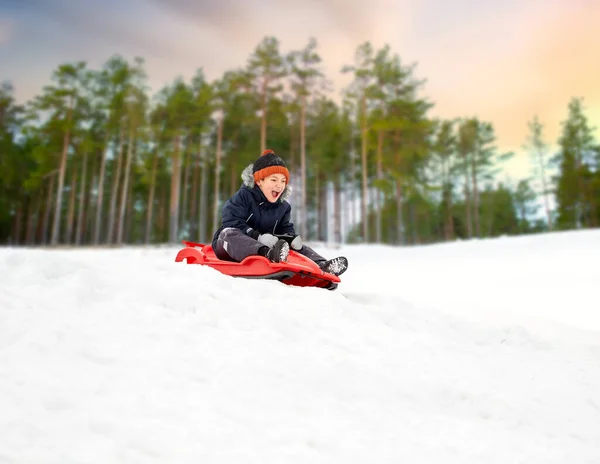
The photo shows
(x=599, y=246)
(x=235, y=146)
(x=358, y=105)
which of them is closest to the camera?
(x=599, y=246)

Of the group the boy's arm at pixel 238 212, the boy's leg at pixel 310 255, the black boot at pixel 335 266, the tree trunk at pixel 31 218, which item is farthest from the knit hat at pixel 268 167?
the tree trunk at pixel 31 218

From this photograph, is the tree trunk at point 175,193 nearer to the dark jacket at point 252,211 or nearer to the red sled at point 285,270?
the dark jacket at point 252,211

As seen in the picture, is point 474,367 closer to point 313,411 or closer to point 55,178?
point 313,411

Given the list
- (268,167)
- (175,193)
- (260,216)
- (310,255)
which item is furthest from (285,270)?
(175,193)

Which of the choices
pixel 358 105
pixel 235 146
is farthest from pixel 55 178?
pixel 358 105

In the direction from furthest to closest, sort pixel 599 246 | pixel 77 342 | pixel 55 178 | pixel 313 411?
pixel 55 178, pixel 599 246, pixel 77 342, pixel 313 411

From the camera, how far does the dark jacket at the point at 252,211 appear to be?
15.1ft

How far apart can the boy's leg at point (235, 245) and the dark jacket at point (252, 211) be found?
0.41 feet

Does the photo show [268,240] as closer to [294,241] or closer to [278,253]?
[278,253]

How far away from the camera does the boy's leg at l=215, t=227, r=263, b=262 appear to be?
166 inches

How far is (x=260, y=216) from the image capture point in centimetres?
476

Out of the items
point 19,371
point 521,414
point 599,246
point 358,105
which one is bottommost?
point 521,414

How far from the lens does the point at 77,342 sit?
2068mm

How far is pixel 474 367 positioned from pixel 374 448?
1.39 meters
